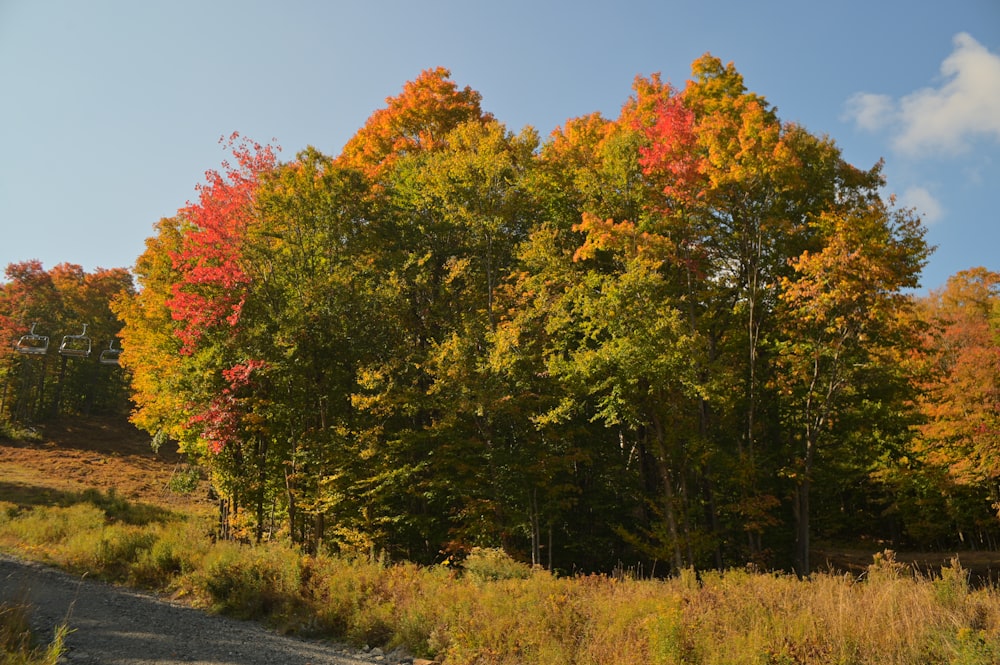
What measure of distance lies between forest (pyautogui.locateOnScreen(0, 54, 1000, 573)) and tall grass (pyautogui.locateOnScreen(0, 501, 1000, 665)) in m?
4.18

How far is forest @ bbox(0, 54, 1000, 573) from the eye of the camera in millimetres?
15312

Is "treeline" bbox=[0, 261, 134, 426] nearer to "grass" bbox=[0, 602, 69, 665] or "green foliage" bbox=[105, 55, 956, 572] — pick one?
"green foliage" bbox=[105, 55, 956, 572]

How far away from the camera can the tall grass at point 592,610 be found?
6.55 metres

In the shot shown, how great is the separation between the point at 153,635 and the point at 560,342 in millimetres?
11637

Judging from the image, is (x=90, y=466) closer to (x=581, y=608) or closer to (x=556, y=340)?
(x=556, y=340)

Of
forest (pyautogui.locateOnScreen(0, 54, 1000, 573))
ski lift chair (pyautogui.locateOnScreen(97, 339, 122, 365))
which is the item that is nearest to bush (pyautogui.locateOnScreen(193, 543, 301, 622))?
forest (pyautogui.locateOnScreen(0, 54, 1000, 573))

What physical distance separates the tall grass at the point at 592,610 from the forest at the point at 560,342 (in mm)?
4179

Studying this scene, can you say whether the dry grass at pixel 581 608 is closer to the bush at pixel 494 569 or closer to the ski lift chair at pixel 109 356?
the bush at pixel 494 569

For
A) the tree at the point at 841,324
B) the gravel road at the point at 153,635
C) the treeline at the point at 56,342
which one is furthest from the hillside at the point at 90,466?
the tree at the point at 841,324

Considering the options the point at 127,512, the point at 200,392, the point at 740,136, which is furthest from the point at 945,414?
the point at 127,512

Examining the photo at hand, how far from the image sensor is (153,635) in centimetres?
860

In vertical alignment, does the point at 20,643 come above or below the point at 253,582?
above

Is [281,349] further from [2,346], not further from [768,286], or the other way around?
[2,346]

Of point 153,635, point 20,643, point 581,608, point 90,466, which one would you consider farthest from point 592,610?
point 90,466
